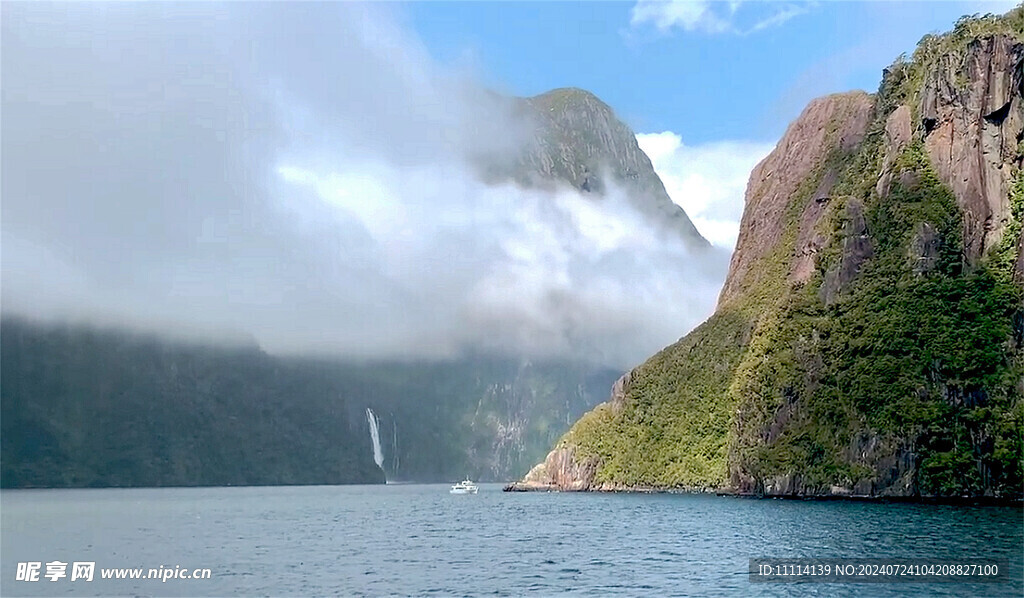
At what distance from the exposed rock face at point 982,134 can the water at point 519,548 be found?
57.5 metres

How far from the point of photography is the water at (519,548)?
62906 mm

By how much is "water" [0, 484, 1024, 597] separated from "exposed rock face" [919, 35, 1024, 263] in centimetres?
5746

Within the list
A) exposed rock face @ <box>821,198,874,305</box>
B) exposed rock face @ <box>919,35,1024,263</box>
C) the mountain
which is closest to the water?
the mountain

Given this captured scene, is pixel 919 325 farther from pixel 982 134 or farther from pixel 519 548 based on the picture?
pixel 519 548

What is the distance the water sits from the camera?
62.9 metres

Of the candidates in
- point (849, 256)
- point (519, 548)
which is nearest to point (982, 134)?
point (849, 256)

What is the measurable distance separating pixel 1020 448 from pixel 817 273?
6250 centimetres

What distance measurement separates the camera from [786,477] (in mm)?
167625

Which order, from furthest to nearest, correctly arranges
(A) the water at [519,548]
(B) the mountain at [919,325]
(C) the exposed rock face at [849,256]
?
1. (C) the exposed rock face at [849,256]
2. (B) the mountain at [919,325]
3. (A) the water at [519,548]

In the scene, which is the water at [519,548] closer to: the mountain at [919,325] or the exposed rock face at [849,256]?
the mountain at [919,325]

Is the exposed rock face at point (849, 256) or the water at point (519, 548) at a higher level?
the exposed rock face at point (849, 256)

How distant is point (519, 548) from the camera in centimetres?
8806

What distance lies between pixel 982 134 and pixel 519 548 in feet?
406

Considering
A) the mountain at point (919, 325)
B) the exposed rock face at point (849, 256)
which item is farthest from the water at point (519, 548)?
the exposed rock face at point (849, 256)
